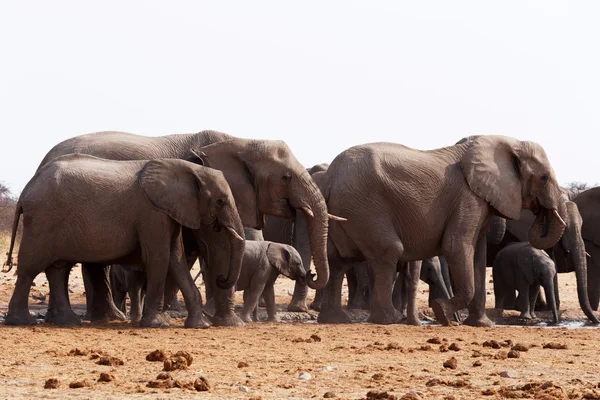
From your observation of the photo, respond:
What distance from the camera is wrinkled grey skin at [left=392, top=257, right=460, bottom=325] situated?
46.4 ft

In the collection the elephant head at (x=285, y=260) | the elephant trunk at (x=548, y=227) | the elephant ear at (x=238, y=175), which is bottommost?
the elephant head at (x=285, y=260)

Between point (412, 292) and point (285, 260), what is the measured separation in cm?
153

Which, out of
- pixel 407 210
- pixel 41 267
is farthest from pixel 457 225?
pixel 41 267

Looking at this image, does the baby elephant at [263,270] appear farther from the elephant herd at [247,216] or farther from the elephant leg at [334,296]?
the elephant leg at [334,296]

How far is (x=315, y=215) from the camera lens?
41.8ft

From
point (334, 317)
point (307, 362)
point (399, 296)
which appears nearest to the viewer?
point (307, 362)

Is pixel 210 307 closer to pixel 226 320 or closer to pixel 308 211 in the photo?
pixel 226 320

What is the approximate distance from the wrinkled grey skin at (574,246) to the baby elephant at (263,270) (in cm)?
397

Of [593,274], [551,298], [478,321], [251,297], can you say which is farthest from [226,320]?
[593,274]

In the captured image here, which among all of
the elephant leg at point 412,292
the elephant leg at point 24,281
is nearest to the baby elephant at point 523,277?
the elephant leg at point 412,292

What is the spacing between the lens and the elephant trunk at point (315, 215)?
12.7m

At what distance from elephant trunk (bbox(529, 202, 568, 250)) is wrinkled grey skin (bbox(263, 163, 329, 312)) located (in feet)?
9.18

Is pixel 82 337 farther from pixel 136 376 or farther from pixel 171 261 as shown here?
pixel 136 376

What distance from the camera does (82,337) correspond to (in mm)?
10789
